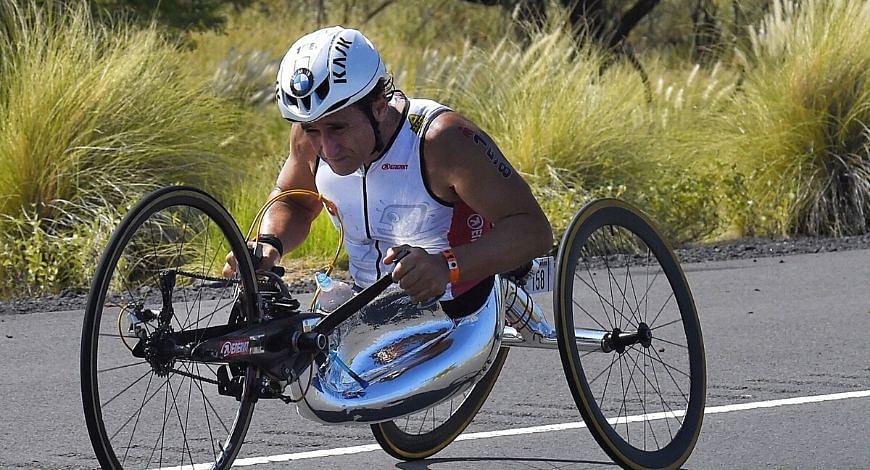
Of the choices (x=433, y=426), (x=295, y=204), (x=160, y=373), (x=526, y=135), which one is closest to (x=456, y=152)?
(x=295, y=204)

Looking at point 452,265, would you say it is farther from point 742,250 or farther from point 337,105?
point 742,250

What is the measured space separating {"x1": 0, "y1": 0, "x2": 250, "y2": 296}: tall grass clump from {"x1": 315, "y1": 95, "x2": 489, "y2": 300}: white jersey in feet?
18.2

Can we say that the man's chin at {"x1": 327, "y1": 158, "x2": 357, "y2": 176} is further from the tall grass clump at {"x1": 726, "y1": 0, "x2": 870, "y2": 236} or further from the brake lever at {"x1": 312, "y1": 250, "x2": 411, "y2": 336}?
the tall grass clump at {"x1": 726, "y1": 0, "x2": 870, "y2": 236}

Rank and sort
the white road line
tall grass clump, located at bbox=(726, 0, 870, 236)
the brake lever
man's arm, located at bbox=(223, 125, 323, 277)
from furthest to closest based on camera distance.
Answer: tall grass clump, located at bbox=(726, 0, 870, 236), the white road line, man's arm, located at bbox=(223, 125, 323, 277), the brake lever

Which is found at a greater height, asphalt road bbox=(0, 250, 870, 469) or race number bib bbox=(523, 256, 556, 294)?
race number bib bbox=(523, 256, 556, 294)

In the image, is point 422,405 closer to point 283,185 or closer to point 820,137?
point 283,185

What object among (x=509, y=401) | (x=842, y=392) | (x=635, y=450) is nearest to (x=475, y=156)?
(x=635, y=450)

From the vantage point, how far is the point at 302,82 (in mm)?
4293

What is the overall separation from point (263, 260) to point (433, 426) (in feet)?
3.78

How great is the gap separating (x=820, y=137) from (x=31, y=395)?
7891 millimetres

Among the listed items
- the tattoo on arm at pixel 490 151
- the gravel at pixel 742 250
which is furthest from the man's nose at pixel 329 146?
the gravel at pixel 742 250

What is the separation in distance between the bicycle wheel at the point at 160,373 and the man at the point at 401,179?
9.2 inches

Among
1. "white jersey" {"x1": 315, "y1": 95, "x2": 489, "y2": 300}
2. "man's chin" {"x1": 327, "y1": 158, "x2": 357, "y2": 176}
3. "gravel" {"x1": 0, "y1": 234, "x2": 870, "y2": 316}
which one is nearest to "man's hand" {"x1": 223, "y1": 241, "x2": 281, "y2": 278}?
"white jersey" {"x1": 315, "y1": 95, "x2": 489, "y2": 300}

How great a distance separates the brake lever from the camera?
445 centimetres
